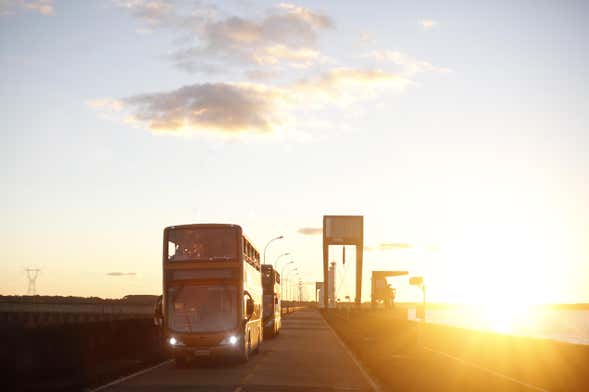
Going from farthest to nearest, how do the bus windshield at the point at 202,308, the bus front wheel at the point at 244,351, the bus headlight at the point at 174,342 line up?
the bus front wheel at the point at 244,351
the bus windshield at the point at 202,308
the bus headlight at the point at 174,342

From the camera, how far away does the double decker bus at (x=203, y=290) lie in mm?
26688

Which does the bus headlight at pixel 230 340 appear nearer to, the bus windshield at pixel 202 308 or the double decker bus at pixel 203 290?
the double decker bus at pixel 203 290

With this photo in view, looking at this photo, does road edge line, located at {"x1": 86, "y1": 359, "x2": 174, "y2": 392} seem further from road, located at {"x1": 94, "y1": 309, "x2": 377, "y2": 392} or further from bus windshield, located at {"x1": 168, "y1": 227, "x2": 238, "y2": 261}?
bus windshield, located at {"x1": 168, "y1": 227, "x2": 238, "y2": 261}

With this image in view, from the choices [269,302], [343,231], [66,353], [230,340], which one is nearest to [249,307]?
[230,340]

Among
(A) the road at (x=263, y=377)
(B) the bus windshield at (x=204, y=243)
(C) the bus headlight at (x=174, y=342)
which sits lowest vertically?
(A) the road at (x=263, y=377)

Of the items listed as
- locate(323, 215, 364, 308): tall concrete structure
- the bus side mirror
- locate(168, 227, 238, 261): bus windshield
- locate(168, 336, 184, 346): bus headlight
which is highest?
locate(323, 215, 364, 308): tall concrete structure

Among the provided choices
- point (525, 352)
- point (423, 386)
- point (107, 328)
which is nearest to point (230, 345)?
point (107, 328)

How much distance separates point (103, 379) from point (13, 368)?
4.92m

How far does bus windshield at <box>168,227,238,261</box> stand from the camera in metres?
26.8

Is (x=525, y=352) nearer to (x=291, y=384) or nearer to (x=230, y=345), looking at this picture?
(x=230, y=345)

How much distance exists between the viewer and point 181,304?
2678 centimetres

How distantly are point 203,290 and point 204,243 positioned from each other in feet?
5.10

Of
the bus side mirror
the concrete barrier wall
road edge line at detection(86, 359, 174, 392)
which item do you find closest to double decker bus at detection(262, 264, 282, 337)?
road edge line at detection(86, 359, 174, 392)

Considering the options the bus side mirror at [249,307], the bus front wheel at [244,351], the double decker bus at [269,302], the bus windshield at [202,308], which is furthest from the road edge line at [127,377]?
the double decker bus at [269,302]
